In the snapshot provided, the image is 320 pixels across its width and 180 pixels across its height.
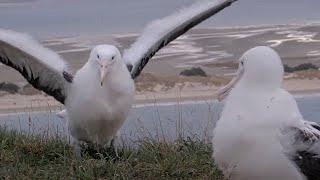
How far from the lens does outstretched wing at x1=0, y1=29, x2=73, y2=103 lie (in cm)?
723

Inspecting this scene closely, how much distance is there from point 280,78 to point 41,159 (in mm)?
2189

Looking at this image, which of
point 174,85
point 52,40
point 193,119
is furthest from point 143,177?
point 52,40

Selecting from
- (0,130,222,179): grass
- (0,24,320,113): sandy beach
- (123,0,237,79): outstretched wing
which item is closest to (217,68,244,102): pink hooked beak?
(0,130,222,179): grass

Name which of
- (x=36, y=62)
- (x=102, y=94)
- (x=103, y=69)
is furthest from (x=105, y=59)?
(x=36, y=62)

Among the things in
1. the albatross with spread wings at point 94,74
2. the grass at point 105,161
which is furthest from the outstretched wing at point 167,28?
the grass at point 105,161

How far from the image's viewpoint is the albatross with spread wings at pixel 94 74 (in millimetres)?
6945

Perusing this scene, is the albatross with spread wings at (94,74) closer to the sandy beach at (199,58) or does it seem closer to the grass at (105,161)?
the grass at (105,161)

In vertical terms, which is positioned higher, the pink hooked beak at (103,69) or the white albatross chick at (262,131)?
the white albatross chick at (262,131)

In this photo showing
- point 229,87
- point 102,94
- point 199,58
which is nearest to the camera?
point 229,87

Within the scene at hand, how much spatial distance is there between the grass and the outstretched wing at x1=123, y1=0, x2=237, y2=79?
1.02m

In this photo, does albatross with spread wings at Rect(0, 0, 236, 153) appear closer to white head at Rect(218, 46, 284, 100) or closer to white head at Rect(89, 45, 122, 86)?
white head at Rect(89, 45, 122, 86)

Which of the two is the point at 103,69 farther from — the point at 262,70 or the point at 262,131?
the point at 262,131

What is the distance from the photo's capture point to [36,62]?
7355 mm

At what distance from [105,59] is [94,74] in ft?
0.65
